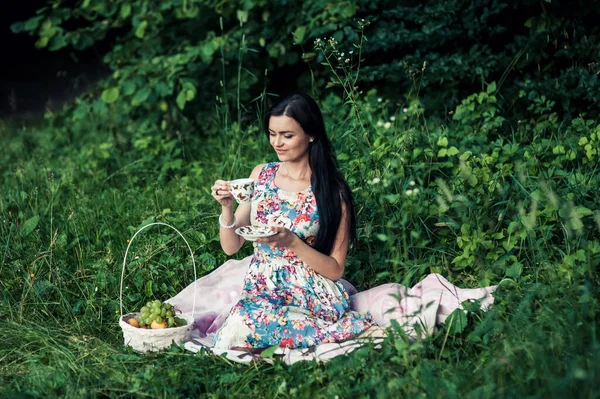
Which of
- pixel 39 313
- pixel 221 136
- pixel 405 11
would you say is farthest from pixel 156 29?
pixel 39 313

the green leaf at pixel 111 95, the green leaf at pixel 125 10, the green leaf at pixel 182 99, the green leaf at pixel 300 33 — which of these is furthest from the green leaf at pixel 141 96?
the green leaf at pixel 300 33

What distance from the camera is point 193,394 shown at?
329cm

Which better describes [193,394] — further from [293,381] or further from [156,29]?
[156,29]

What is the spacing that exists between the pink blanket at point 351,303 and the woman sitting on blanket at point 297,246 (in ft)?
0.39

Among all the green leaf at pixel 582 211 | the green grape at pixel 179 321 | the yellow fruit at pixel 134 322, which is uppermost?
A: the green leaf at pixel 582 211

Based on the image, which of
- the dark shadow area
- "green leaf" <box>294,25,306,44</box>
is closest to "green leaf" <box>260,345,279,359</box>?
"green leaf" <box>294,25,306,44</box>

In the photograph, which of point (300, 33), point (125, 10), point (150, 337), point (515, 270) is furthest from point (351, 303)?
point (125, 10)

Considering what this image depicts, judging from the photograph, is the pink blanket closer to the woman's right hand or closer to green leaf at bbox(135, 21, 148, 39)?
Answer: the woman's right hand

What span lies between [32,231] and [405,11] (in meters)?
3.37

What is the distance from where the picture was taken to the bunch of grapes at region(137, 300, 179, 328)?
3.68 meters

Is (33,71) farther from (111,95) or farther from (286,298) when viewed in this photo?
(286,298)

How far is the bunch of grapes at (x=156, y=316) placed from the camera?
3680 mm

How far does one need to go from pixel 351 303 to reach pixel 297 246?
68 cm

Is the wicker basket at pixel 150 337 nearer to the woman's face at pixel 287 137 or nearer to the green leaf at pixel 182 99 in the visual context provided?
the woman's face at pixel 287 137
